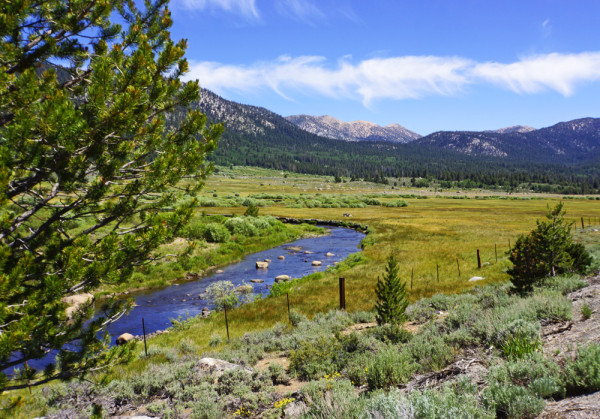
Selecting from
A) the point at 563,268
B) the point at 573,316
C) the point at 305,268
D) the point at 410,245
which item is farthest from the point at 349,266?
the point at 573,316

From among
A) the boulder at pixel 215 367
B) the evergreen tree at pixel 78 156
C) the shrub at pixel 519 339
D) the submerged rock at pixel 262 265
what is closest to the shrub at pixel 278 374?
the boulder at pixel 215 367

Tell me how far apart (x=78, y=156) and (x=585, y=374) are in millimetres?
8663

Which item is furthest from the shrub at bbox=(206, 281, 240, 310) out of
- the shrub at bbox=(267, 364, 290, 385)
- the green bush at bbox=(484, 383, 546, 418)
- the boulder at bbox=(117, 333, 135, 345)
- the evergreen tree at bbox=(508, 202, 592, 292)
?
the green bush at bbox=(484, 383, 546, 418)

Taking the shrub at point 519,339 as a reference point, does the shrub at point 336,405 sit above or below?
below

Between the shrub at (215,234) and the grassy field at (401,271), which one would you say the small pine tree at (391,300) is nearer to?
the grassy field at (401,271)

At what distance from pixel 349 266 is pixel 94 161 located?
28.1 metres

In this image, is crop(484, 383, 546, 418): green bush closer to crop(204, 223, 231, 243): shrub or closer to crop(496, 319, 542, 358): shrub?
crop(496, 319, 542, 358): shrub

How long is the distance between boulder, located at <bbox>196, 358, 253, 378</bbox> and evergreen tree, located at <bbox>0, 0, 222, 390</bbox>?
3.59 metres

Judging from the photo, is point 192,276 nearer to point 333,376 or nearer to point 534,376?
point 333,376

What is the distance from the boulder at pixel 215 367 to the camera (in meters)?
9.75

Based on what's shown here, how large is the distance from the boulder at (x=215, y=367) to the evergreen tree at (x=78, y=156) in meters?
3.59

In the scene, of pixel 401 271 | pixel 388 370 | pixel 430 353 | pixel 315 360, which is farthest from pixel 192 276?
pixel 388 370

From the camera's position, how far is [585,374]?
543 cm

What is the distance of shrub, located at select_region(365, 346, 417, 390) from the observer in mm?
7641
